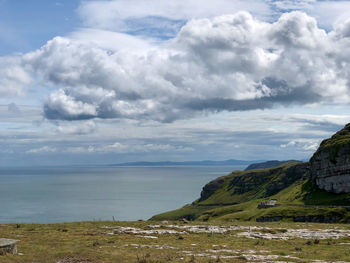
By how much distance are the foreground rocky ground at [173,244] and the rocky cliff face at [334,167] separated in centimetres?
10966

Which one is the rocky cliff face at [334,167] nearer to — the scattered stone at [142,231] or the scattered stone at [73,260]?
the scattered stone at [142,231]

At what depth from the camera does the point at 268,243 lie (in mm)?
37438

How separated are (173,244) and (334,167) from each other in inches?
5367

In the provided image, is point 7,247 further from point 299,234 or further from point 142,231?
point 299,234

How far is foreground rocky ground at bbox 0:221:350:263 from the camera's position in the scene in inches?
1080

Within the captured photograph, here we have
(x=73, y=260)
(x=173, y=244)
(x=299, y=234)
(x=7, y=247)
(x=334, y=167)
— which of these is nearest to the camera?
(x=73, y=260)

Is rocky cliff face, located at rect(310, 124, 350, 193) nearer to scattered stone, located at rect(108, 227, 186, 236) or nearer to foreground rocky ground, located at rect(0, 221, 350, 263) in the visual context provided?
foreground rocky ground, located at rect(0, 221, 350, 263)

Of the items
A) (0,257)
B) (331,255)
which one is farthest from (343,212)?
(0,257)

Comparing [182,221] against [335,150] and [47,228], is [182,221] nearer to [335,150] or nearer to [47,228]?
[47,228]

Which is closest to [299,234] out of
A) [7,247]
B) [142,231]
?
[142,231]

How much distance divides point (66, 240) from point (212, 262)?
19.2 metres

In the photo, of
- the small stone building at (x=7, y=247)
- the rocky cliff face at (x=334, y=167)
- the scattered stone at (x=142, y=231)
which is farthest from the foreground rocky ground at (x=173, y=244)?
the rocky cliff face at (x=334, y=167)

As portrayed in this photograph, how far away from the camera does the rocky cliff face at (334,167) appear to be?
146 metres

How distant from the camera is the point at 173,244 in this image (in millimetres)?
36094
